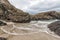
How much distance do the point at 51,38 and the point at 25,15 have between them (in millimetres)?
17191

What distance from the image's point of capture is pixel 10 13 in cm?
3384

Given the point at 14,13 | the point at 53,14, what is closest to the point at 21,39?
the point at 14,13

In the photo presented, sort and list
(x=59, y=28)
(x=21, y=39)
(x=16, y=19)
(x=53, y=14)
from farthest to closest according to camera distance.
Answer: (x=53, y=14) → (x=16, y=19) → (x=59, y=28) → (x=21, y=39)

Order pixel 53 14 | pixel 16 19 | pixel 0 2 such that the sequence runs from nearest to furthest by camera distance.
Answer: pixel 16 19 < pixel 0 2 < pixel 53 14

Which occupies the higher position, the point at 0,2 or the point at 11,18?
the point at 0,2

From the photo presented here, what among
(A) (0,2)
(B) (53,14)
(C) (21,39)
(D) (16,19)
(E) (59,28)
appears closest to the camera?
(C) (21,39)

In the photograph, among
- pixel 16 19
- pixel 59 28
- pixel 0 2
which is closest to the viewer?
pixel 59 28

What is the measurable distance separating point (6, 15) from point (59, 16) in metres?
30.7

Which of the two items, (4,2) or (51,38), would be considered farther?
(4,2)

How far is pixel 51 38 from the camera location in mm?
17016

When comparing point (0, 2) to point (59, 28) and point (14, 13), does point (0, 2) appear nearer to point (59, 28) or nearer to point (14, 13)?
point (14, 13)

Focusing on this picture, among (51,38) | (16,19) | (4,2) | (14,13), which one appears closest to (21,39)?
(51,38)

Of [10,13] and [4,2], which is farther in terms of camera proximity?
[4,2]

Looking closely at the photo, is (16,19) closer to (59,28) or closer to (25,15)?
(25,15)
